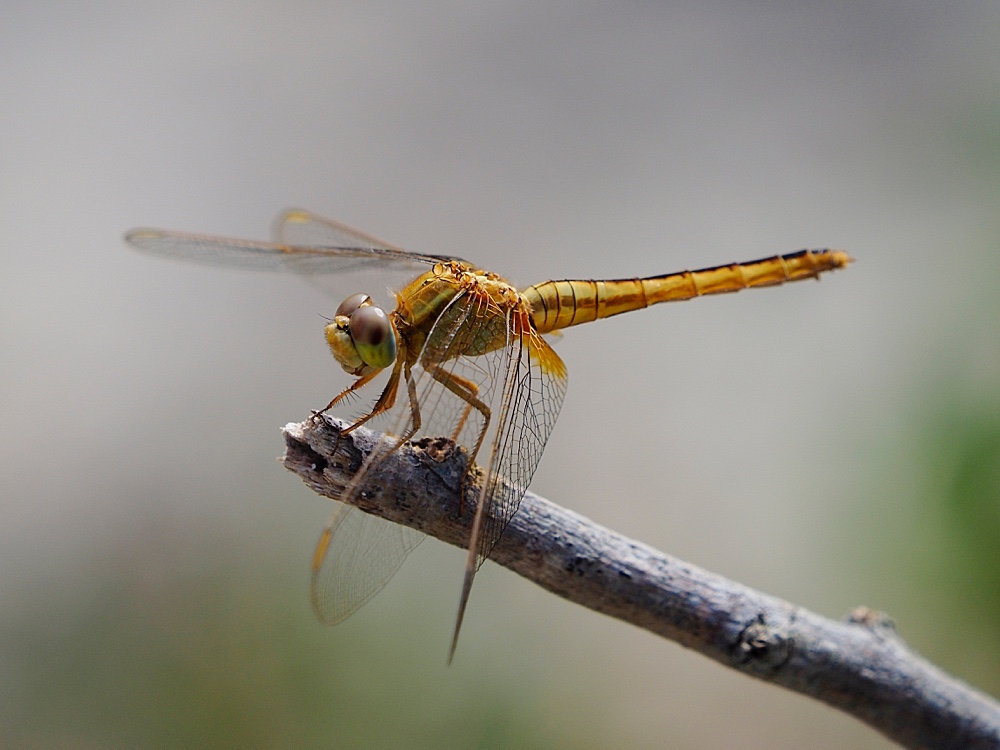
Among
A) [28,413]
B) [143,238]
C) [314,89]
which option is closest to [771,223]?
[314,89]

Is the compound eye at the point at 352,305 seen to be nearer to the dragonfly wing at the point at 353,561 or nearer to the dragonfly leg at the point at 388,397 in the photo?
the dragonfly leg at the point at 388,397

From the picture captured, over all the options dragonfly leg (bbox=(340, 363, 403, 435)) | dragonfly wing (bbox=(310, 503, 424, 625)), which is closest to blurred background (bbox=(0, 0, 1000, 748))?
dragonfly wing (bbox=(310, 503, 424, 625))

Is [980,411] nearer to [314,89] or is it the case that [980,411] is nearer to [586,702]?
[586,702]

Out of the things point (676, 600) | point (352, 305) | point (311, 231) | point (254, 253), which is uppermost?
point (311, 231)

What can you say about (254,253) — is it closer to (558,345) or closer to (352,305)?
(352,305)

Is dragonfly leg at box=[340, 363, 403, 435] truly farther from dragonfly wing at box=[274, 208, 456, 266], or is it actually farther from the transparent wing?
dragonfly wing at box=[274, 208, 456, 266]

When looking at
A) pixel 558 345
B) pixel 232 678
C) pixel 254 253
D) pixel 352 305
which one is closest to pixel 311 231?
pixel 254 253
